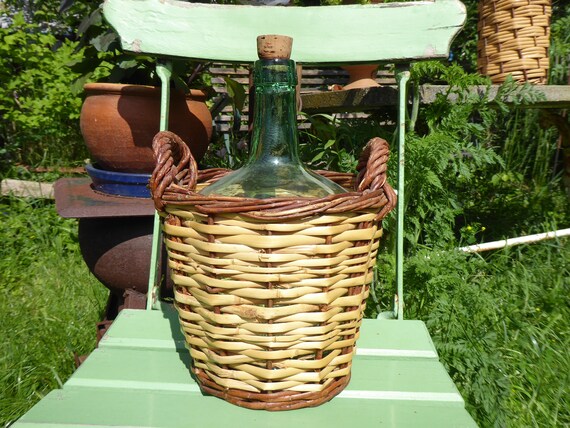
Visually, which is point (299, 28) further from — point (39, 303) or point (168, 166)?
point (39, 303)

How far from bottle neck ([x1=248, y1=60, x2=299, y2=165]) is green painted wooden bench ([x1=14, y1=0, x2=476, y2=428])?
0.38 metres

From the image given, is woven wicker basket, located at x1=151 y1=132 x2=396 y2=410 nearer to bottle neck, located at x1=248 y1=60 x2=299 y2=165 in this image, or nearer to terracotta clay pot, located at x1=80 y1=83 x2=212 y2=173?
bottle neck, located at x1=248 y1=60 x2=299 y2=165

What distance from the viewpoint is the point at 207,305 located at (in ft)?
2.59

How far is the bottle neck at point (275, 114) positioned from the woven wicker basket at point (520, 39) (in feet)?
4.99

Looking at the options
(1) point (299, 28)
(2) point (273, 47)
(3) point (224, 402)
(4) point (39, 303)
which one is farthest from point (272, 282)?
(4) point (39, 303)

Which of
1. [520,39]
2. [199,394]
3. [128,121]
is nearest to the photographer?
[199,394]

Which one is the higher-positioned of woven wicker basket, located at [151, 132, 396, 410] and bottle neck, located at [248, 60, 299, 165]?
bottle neck, located at [248, 60, 299, 165]

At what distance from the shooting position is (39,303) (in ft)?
7.11

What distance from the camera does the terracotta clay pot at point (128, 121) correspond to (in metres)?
1.64

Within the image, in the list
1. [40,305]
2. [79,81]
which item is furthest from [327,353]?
[40,305]

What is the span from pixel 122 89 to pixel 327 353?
1.12m

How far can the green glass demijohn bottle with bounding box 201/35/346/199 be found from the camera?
83 centimetres

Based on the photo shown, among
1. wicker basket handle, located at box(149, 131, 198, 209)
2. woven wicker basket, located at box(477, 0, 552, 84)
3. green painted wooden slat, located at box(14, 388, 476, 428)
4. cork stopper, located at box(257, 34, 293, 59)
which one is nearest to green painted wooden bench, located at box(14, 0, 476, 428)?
green painted wooden slat, located at box(14, 388, 476, 428)

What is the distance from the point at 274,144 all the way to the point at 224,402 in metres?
0.40
